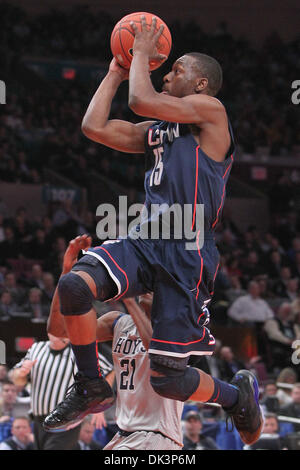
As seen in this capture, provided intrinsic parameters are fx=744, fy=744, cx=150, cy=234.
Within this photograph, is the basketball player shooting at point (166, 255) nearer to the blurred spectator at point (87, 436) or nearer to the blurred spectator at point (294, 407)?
the blurred spectator at point (87, 436)

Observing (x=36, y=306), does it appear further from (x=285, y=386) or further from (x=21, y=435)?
(x=285, y=386)

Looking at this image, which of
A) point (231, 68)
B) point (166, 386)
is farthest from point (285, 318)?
point (231, 68)

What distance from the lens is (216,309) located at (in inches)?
441

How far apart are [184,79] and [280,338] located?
7428 millimetres

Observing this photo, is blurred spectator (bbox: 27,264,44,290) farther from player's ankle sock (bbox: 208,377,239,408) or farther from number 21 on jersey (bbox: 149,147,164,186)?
number 21 on jersey (bbox: 149,147,164,186)

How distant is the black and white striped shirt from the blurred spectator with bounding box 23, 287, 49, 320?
2.38 m

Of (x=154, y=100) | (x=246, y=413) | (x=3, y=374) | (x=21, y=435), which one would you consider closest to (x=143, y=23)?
(x=154, y=100)

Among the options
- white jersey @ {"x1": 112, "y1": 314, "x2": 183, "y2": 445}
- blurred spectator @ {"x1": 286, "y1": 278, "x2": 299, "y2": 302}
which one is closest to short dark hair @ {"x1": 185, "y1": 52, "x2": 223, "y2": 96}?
white jersey @ {"x1": 112, "y1": 314, "x2": 183, "y2": 445}

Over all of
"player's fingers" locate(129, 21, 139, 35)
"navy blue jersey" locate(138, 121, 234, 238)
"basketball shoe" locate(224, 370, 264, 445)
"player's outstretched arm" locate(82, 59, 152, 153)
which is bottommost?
"basketball shoe" locate(224, 370, 264, 445)

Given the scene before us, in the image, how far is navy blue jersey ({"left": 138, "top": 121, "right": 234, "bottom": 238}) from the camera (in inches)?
156

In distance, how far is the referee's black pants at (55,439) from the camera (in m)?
6.53

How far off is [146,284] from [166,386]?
0.55 meters

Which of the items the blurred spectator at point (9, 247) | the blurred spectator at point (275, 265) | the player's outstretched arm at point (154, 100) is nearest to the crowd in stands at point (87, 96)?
the blurred spectator at point (9, 247)

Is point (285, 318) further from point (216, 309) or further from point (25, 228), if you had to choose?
point (25, 228)
